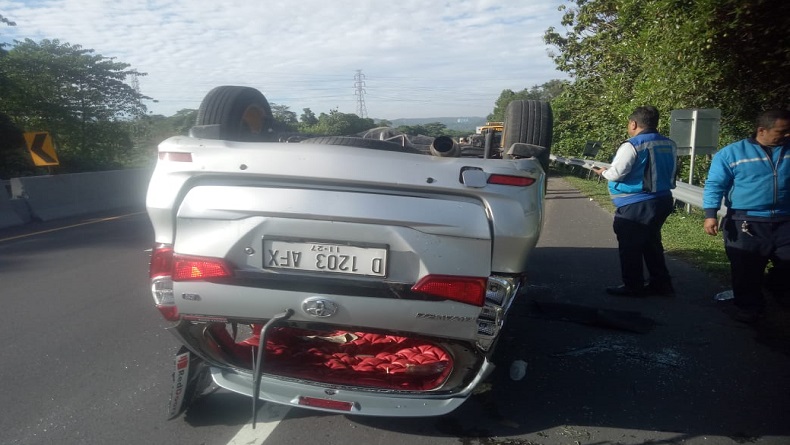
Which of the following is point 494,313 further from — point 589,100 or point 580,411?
point 589,100

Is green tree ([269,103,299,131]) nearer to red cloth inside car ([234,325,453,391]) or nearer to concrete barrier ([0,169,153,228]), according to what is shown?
red cloth inside car ([234,325,453,391])

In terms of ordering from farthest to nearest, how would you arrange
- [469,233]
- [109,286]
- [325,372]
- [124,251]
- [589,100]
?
[589,100]
[124,251]
[109,286]
[325,372]
[469,233]

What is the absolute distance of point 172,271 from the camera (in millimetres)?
3014

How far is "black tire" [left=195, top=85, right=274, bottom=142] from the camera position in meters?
4.54

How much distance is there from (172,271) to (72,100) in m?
20.3

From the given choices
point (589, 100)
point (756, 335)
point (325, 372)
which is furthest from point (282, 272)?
point (589, 100)

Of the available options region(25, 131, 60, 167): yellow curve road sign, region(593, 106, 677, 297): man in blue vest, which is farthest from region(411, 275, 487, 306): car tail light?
region(25, 131, 60, 167): yellow curve road sign

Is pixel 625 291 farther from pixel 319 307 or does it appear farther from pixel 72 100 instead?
pixel 72 100

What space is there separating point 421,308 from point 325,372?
86 centimetres

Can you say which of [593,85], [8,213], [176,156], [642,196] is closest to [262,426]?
[176,156]

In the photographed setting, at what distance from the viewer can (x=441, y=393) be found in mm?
3055

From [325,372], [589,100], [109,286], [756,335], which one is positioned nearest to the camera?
[325,372]

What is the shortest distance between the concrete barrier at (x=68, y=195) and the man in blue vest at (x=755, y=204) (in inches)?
469

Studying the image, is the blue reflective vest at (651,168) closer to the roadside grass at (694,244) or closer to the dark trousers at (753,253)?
the dark trousers at (753,253)
